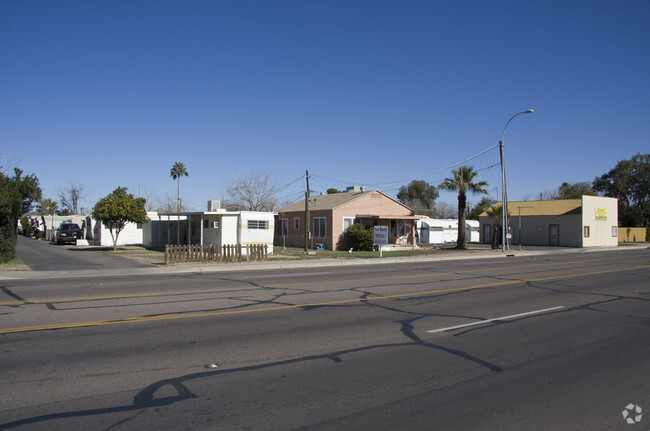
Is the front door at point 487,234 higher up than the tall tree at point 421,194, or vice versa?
the tall tree at point 421,194

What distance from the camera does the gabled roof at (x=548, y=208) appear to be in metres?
49.4

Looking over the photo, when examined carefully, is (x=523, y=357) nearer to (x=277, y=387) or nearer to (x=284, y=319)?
(x=277, y=387)

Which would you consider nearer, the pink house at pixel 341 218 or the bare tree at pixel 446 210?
the pink house at pixel 341 218

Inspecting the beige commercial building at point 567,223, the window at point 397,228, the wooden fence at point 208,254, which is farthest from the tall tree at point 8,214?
the beige commercial building at point 567,223

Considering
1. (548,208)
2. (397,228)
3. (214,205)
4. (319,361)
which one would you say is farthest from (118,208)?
(548,208)

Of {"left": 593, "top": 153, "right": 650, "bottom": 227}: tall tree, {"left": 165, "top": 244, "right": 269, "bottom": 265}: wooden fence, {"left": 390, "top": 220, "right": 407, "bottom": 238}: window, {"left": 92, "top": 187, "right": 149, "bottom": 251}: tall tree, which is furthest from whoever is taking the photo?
{"left": 593, "top": 153, "right": 650, "bottom": 227}: tall tree

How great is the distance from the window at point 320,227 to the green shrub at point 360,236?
2.14m

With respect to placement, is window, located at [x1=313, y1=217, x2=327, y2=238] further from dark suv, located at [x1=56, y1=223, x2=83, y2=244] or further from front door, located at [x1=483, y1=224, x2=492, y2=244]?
front door, located at [x1=483, y1=224, x2=492, y2=244]

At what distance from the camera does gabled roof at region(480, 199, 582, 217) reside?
162 feet

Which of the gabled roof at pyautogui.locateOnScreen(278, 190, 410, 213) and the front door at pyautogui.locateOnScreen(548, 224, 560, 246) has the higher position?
the gabled roof at pyautogui.locateOnScreen(278, 190, 410, 213)

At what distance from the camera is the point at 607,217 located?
51.9 metres

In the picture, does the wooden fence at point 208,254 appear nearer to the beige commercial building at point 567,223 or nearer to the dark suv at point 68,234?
the dark suv at point 68,234

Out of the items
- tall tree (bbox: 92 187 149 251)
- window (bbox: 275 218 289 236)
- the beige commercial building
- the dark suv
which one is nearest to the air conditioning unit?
tall tree (bbox: 92 187 149 251)

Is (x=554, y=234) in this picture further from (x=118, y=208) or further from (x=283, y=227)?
(x=118, y=208)
